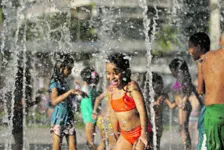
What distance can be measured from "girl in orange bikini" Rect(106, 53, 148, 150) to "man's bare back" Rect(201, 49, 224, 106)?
0.76 m

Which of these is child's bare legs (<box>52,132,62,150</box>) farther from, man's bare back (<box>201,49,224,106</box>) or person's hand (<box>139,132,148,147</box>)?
man's bare back (<box>201,49,224,106</box>)

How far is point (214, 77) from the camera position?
511 centimetres

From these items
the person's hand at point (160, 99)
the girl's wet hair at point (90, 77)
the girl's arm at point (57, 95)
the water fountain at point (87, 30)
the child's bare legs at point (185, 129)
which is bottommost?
the child's bare legs at point (185, 129)

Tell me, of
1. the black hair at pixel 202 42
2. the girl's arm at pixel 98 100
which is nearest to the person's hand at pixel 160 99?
the girl's arm at pixel 98 100

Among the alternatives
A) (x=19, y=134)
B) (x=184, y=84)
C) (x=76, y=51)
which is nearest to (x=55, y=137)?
(x=19, y=134)

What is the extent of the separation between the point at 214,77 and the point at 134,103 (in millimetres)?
948

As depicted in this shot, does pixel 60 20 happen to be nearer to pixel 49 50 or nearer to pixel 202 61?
pixel 49 50

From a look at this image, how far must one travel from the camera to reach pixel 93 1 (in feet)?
87.4

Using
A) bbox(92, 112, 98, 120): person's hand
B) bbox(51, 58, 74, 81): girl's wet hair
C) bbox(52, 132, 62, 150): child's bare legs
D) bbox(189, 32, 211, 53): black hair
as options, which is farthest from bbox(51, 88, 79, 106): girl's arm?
bbox(189, 32, 211, 53): black hair

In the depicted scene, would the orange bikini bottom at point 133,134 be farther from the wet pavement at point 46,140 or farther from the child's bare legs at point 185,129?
the child's bare legs at point 185,129

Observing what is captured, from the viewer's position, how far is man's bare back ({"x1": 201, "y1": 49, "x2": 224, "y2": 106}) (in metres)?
5.07

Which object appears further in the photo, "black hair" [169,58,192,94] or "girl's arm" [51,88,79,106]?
"black hair" [169,58,192,94]

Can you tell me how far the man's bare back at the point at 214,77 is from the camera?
507cm

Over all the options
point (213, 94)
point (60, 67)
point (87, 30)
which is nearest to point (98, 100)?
point (60, 67)
